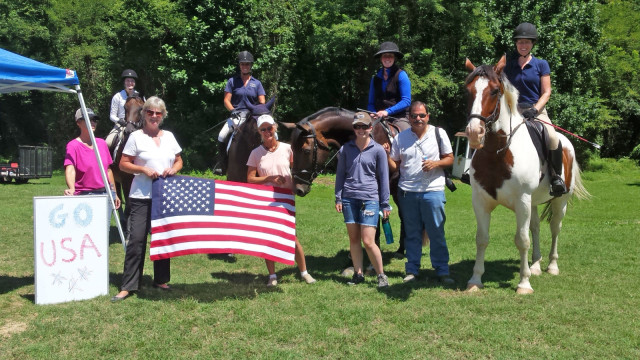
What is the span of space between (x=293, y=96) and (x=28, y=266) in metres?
24.0

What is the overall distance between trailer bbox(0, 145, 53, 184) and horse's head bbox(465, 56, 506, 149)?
23.3m

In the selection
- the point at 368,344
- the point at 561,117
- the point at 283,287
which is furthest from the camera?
the point at 561,117

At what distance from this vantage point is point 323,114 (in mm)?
6992

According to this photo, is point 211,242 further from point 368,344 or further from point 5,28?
point 5,28

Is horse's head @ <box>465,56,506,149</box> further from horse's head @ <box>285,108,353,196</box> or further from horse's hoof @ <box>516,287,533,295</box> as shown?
horse's hoof @ <box>516,287,533,295</box>

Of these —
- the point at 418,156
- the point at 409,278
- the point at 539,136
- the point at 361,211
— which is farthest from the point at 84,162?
the point at 539,136

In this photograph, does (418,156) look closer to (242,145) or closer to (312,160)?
(312,160)

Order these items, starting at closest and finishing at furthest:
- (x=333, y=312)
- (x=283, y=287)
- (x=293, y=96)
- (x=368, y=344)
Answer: (x=368, y=344)
(x=333, y=312)
(x=283, y=287)
(x=293, y=96)

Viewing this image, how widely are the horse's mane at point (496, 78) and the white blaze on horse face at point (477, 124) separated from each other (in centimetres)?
10

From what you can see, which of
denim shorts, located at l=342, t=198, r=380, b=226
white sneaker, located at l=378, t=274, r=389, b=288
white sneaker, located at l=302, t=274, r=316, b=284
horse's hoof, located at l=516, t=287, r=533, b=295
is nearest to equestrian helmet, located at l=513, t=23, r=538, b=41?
denim shorts, located at l=342, t=198, r=380, b=226

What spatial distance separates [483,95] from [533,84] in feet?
5.97

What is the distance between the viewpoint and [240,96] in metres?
8.84

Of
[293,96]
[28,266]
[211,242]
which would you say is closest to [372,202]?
[211,242]

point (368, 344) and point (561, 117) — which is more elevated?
point (561, 117)
